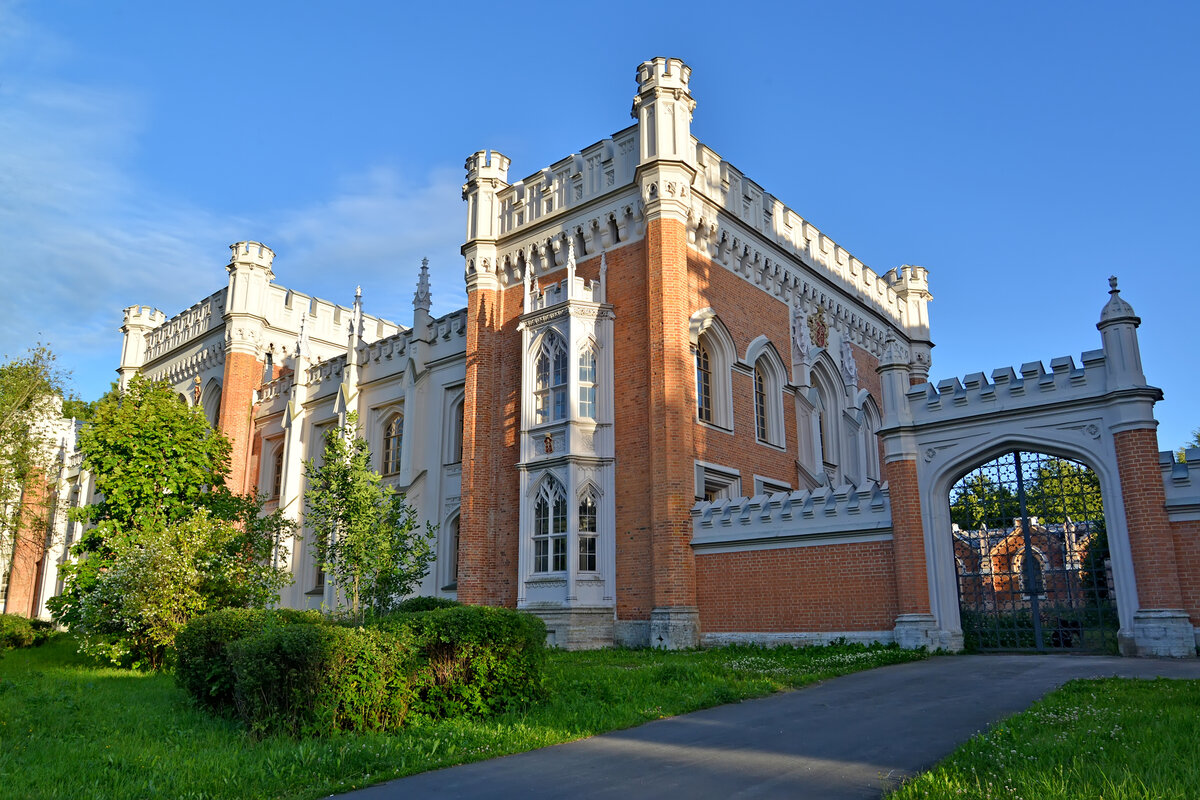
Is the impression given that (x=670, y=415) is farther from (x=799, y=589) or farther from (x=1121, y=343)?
(x=1121, y=343)

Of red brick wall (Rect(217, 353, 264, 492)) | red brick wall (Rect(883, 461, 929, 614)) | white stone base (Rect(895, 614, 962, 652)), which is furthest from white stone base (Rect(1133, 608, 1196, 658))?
red brick wall (Rect(217, 353, 264, 492))

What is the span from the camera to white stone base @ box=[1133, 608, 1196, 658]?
12.7m

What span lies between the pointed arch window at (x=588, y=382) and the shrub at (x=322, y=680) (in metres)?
11.5

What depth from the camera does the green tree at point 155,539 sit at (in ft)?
53.5

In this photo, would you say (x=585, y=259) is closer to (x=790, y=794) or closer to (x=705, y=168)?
(x=705, y=168)

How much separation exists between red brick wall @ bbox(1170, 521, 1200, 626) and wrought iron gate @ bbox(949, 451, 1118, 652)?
3.44ft

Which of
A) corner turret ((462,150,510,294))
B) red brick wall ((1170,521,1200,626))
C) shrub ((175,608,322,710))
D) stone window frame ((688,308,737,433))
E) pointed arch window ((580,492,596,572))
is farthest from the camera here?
corner turret ((462,150,510,294))

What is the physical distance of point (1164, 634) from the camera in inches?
505

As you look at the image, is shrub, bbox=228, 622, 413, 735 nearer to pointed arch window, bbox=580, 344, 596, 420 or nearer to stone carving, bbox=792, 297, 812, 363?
pointed arch window, bbox=580, 344, 596, 420

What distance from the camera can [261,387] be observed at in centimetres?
3294

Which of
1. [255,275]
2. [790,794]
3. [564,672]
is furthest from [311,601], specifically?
[790,794]

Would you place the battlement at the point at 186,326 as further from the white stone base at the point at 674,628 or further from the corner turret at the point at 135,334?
the white stone base at the point at 674,628

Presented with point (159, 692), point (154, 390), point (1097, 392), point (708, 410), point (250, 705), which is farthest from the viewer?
point (154, 390)

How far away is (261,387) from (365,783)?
2905 cm
